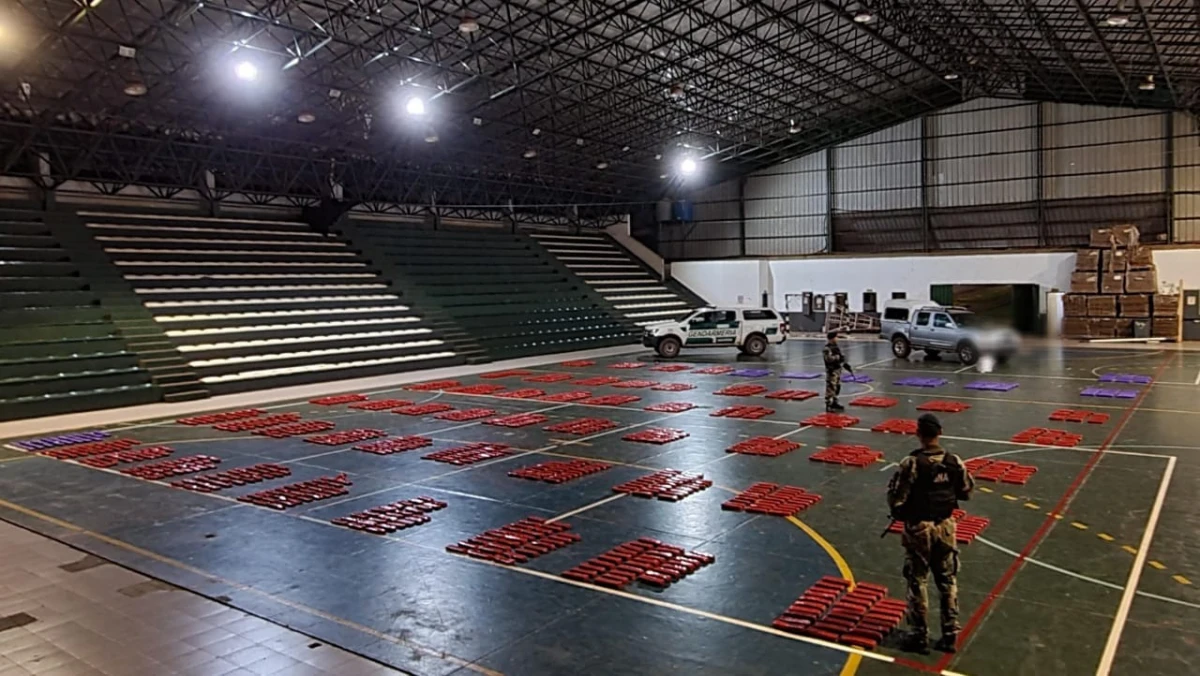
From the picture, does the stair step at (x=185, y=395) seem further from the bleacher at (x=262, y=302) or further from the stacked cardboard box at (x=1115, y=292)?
the stacked cardboard box at (x=1115, y=292)

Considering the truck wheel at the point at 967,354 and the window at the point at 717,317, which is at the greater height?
the window at the point at 717,317

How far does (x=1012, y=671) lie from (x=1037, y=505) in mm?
4762

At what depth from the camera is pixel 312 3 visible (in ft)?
64.5

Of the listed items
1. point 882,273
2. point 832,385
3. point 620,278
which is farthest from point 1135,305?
point 620,278

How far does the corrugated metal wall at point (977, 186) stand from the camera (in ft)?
108

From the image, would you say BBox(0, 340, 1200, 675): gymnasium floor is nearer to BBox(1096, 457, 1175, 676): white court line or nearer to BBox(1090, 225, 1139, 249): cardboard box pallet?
BBox(1096, 457, 1175, 676): white court line

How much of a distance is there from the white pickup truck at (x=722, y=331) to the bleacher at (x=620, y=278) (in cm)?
785

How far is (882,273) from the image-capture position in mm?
37875

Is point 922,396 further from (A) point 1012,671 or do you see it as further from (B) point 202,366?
(B) point 202,366

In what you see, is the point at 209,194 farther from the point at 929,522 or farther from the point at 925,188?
the point at 925,188

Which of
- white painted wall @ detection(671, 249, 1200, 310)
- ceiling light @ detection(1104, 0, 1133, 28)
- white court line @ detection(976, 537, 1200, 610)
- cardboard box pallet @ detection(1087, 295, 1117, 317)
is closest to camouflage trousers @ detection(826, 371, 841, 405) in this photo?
white court line @ detection(976, 537, 1200, 610)

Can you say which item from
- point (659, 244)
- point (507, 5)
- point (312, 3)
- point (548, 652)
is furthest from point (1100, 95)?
point (548, 652)

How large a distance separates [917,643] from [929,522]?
2.85ft

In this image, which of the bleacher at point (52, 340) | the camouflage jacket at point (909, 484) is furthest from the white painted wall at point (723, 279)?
the camouflage jacket at point (909, 484)
